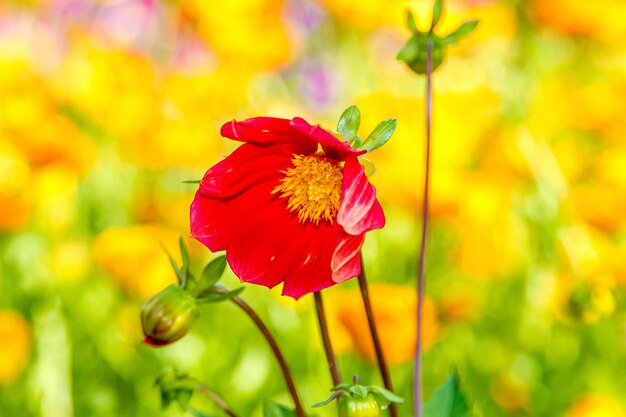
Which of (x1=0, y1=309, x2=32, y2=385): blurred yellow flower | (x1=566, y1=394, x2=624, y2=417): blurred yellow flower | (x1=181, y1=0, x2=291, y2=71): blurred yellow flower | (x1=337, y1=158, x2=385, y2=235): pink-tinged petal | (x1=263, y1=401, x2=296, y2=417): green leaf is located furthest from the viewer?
(x1=181, y1=0, x2=291, y2=71): blurred yellow flower

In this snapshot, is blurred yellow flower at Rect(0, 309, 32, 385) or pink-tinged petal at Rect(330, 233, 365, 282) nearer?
pink-tinged petal at Rect(330, 233, 365, 282)

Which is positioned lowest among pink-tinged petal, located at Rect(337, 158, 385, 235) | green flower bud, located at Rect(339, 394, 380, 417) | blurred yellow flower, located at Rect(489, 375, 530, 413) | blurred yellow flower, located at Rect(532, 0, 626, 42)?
blurred yellow flower, located at Rect(489, 375, 530, 413)

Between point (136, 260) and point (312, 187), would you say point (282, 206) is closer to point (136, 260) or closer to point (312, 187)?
point (312, 187)

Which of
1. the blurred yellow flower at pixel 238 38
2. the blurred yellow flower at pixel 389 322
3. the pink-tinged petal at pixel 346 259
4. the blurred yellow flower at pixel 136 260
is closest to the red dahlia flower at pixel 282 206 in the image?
the pink-tinged petal at pixel 346 259

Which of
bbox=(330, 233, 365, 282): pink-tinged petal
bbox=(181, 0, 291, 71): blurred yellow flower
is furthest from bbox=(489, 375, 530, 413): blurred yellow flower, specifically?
bbox=(181, 0, 291, 71): blurred yellow flower

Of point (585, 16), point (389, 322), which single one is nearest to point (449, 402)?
point (389, 322)

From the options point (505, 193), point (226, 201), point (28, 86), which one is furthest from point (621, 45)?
point (226, 201)

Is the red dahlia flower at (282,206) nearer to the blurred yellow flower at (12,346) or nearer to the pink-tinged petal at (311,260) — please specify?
the pink-tinged petal at (311,260)

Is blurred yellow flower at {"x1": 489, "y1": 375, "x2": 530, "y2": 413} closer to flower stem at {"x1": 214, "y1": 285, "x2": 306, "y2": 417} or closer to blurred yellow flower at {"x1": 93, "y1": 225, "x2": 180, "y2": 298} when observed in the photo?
blurred yellow flower at {"x1": 93, "y1": 225, "x2": 180, "y2": 298}
